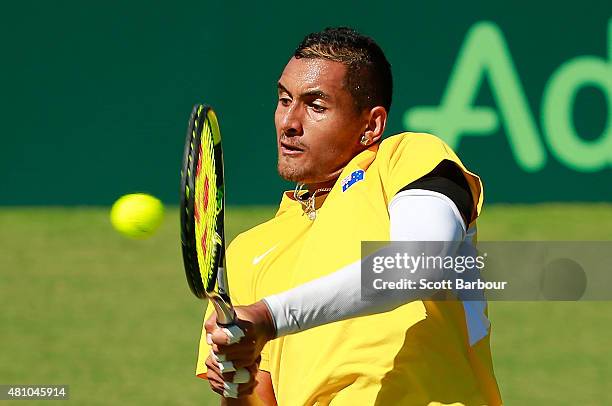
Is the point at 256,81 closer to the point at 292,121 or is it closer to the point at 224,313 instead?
the point at 292,121

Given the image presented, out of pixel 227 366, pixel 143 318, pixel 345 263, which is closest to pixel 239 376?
pixel 227 366

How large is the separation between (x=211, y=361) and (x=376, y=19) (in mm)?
7932

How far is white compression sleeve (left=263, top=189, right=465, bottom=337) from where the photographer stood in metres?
2.87

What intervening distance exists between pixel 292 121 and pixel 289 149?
94mm

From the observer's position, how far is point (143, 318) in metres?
8.51

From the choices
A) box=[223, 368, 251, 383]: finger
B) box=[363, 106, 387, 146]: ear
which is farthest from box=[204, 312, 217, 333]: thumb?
box=[363, 106, 387, 146]: ear

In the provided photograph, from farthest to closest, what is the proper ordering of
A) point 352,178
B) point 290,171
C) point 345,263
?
point 290,171 < point 352,178 < point 345,263

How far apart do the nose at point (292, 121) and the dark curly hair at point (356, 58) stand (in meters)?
0.17

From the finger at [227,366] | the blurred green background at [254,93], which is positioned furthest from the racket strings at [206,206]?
the blurred green background at [254,93]

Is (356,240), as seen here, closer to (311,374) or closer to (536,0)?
(311,374)

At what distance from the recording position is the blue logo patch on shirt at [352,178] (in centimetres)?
356

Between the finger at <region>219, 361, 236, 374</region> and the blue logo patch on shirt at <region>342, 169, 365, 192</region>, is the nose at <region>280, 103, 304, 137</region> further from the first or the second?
the finger at <region>219, 361, 236, 374</region>

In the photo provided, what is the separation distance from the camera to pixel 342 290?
2.90 meters

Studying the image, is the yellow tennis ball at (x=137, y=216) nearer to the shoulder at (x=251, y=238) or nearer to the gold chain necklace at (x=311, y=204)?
the shoulder at (x=251, y=238)
